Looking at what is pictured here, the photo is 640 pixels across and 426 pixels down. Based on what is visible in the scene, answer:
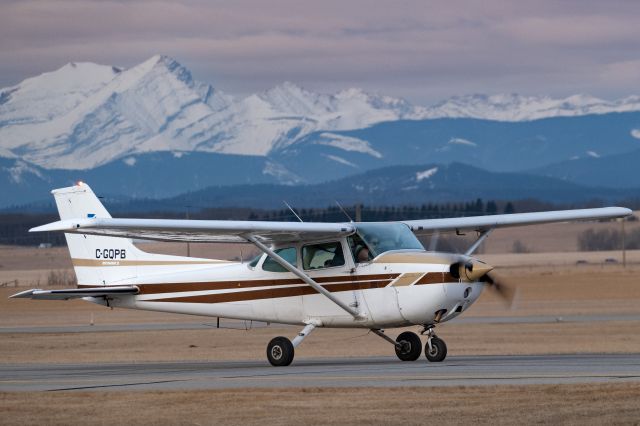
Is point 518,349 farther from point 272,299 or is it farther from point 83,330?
point 83,330

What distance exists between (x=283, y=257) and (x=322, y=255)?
798mm

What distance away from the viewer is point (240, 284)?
2600cm

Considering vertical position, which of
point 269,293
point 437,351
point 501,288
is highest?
point 269,293

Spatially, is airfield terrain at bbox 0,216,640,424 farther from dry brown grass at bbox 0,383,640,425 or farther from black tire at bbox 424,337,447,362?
black tire at bbox 424,337,447,362

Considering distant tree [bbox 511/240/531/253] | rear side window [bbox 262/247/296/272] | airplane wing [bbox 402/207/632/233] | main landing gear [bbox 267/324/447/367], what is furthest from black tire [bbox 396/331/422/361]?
distant tree [bbox 511/240/531/253]

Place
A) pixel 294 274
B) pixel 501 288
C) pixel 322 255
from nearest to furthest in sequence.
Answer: pixel 501 288, pixel 322 255, pixel 294 274

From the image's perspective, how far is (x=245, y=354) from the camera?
33.3 m

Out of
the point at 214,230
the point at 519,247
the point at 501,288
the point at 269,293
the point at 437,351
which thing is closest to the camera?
the point at 501,288

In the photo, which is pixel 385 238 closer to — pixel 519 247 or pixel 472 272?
pixel 472 272

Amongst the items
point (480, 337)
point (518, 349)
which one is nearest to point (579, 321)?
point (480, 337)

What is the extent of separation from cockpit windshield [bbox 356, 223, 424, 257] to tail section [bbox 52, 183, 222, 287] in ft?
13.5

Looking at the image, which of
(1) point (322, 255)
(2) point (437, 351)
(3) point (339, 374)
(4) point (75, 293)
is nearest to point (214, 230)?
(1) point (322, 255)

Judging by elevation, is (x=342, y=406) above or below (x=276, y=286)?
below

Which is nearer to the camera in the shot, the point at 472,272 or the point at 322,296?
the point at 472,272
